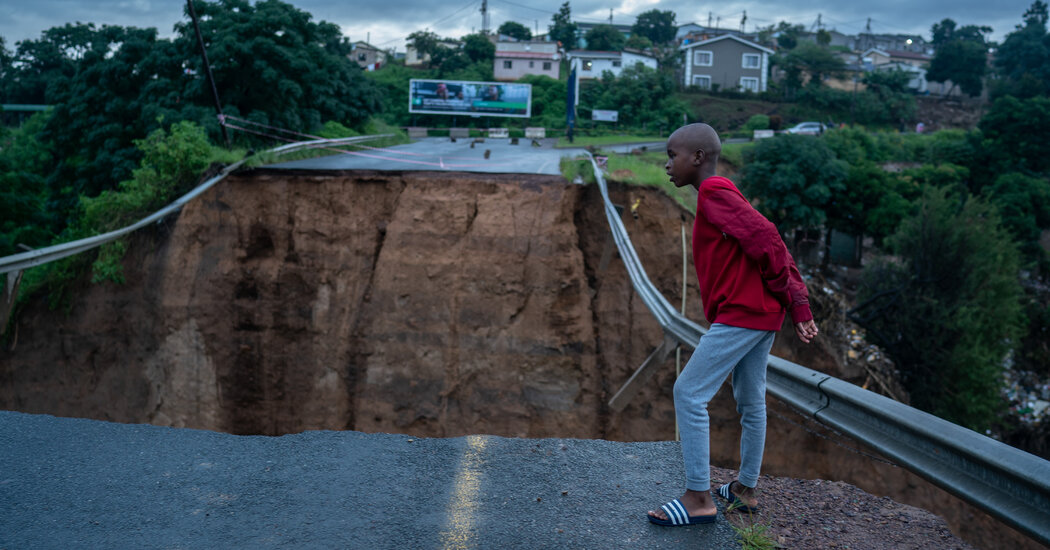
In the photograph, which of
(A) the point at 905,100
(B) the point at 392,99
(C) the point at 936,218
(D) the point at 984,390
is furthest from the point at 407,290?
(A) the point at 905,100

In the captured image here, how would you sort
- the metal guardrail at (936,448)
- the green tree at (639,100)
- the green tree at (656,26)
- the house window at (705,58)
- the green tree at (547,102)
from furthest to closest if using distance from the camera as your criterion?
the green tree at (656,26) < the house window at (705,58) < the green tree at (547,102) < the green tree at (639,100) < the metal guardrail at (936,448)

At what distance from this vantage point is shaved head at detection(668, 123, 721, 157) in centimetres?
299

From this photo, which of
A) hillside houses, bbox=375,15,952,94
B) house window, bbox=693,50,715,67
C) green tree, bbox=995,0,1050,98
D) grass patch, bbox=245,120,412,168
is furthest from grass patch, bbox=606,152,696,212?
green tree, bbox=995,0,1050,98

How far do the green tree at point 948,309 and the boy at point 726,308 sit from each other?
63.3 feet

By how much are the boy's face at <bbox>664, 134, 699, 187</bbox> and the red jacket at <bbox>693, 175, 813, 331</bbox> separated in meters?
0.13

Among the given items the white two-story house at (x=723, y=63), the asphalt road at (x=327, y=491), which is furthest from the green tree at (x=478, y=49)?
the asphalt road at (x=327, y=491)

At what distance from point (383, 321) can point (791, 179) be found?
18.7 metres

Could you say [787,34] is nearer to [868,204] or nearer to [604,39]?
[604,39]

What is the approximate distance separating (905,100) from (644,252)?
52.2 meters

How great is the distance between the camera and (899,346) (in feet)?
68.1

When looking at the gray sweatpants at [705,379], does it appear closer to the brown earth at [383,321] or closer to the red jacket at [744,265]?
the red jacket at [744,265]

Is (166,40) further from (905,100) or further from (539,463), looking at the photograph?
(905,100)

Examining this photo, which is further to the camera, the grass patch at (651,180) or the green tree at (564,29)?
the green tree at (564,29)

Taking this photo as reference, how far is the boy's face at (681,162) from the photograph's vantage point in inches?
119
